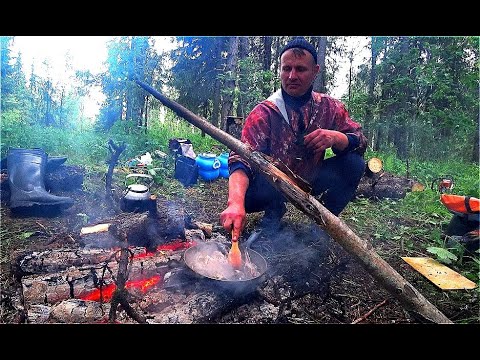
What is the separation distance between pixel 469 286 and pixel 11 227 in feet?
12.0

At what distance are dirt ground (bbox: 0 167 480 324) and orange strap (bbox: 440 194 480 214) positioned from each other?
A: 0.50 meters

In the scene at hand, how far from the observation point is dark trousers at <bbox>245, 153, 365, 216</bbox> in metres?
2.58

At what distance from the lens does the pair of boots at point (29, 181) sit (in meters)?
2.84

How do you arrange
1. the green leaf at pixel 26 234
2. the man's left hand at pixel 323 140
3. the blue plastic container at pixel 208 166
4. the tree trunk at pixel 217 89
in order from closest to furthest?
the man's left hand at pixel 323 140 → the green leaf at pixel 26 234 → the blue plastic container at pixel 208 166 → the tree trunk at pixel 217 89

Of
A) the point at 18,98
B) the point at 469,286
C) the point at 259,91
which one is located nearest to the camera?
the point at 469,286

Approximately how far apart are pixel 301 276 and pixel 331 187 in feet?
3.17

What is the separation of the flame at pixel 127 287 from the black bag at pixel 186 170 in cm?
255

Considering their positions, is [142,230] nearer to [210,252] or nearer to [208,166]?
[210,252]

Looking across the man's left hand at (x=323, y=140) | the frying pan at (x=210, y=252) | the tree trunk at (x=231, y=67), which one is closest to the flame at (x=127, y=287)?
the frying pan at (x=210, y=252)

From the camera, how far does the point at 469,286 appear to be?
6.79ft

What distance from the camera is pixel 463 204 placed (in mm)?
2611

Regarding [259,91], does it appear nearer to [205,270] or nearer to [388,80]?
[388,80]

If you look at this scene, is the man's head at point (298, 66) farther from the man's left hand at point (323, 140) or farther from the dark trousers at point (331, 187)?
the dark trousers at point (331, 187)
